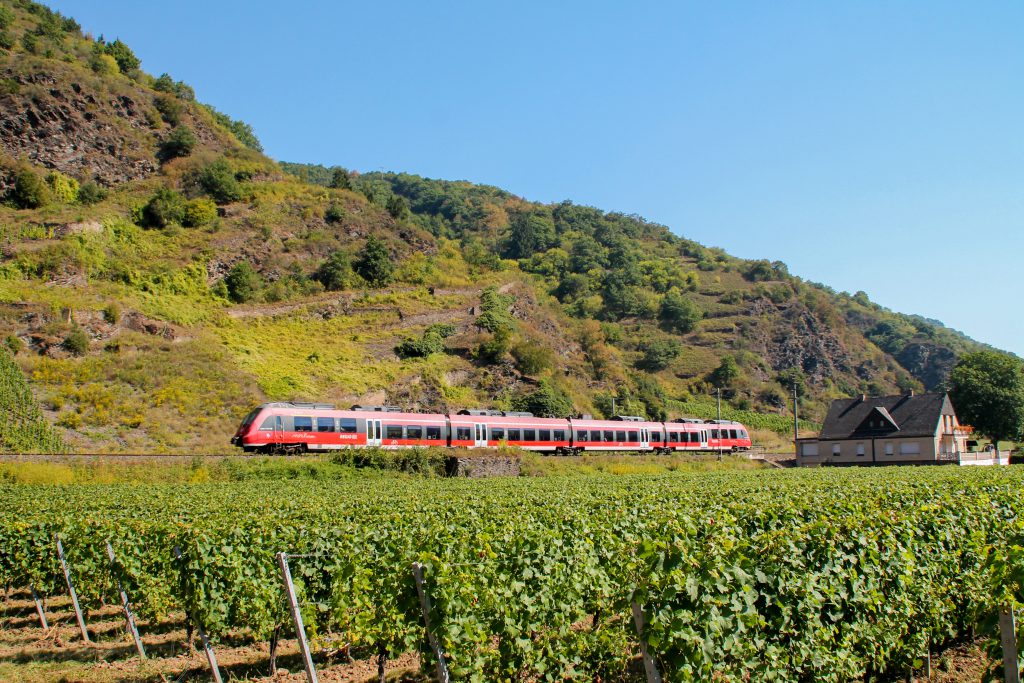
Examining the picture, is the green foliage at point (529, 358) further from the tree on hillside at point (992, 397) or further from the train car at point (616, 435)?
the tree on hillside at point (992, 397)

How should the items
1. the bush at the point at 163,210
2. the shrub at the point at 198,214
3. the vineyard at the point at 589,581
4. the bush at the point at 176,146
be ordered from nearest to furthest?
the vineyard at the point at 589,581, the bush at the point at 163,210, the shrub at the point at 198,214, the bush at the point at 176,146

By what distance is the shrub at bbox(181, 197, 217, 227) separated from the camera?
66938mm

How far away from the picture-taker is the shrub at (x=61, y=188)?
62750 millimetres

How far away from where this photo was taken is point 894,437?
6031 centimetres

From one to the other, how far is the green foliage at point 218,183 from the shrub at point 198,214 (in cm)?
309

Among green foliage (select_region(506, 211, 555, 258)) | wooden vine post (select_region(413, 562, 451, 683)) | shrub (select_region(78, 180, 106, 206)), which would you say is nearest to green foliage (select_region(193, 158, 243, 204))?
shrub (select_region(78, 180, 106, 206))

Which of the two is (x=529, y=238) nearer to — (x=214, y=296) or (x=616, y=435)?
(x=214, y=296)

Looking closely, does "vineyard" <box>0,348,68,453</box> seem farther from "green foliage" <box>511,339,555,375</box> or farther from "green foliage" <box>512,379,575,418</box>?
"green foliage" <box>511,339,555,375</box>

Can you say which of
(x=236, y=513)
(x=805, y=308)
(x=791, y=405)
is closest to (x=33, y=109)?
(x=236, y=513)

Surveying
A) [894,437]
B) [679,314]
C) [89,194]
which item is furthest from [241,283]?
[679,314]

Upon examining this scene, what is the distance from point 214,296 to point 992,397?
79549 mm

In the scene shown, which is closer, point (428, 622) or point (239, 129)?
A: point (428, 622)

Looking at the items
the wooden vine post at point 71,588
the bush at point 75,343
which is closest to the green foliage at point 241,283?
the bush at point 75,343

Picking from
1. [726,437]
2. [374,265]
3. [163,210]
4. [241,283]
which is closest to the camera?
[241,283]
